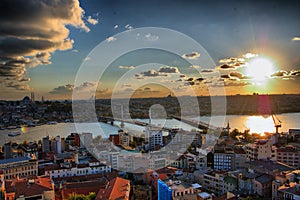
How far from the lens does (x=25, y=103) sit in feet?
56.6

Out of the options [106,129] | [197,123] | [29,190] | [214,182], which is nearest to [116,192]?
[29,190]

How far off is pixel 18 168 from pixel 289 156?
4103 mm

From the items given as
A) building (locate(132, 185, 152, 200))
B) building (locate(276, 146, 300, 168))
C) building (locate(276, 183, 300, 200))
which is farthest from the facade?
Answer: building (locate(276, 146, 300, 168))

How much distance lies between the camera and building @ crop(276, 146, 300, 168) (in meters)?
4.20

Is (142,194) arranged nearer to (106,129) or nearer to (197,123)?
(197,123)

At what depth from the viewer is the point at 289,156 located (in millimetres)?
4242

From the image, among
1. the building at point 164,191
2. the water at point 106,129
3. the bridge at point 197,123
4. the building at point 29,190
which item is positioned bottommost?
the water at point 106,129

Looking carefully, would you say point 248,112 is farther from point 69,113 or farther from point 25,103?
point 25,103

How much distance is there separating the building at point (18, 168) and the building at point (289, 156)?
3.78 m

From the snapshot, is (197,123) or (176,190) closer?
(176,190)

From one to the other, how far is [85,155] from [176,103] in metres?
12.5

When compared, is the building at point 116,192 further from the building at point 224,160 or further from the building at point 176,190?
the building at point 224,160

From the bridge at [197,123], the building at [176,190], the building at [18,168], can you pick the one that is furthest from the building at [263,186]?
the bridge at [197,123]

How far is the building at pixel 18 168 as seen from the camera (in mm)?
3887
